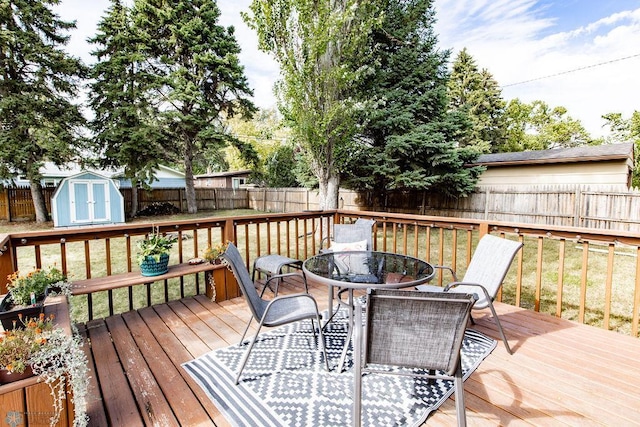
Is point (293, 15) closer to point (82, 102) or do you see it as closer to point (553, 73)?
point (553, 73)

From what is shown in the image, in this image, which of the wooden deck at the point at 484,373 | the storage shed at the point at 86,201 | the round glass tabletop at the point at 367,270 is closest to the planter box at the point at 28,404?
the wooden deck at the point at 484,373

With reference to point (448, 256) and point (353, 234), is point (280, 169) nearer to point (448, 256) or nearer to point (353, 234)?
point (448, 256)

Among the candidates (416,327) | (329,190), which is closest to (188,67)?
(329,190)

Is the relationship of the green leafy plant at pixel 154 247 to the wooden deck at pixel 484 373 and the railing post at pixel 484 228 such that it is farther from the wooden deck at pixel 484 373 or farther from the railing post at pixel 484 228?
the railing post at pixel 484 228

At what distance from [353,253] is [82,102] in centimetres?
1473

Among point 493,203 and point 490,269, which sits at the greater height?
point 493,203

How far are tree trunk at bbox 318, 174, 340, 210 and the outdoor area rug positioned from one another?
5.84 m

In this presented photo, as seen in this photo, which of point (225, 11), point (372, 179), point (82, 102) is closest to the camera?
point (372, 179)

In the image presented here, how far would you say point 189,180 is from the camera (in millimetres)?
15258

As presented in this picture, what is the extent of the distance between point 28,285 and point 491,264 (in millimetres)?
3299

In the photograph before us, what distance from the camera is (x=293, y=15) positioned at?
676cm

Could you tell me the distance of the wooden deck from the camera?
1739 millimetres

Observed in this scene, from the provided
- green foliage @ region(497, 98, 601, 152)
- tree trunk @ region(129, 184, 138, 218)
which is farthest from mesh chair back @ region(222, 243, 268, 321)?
green foliage @ region(497, 98, 601, 152)

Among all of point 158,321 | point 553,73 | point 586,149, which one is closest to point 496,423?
point 158,321
